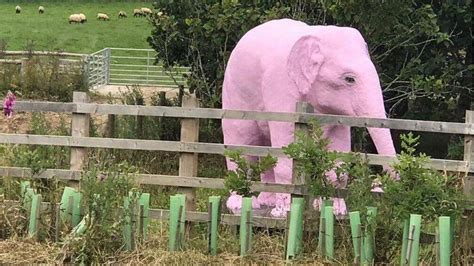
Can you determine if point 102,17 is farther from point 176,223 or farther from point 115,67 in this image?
point 176,223

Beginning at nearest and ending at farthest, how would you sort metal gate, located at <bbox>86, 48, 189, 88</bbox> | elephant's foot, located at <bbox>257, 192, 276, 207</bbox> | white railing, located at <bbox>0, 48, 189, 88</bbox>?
elephant's foot, located at <bbox>257, 192, 276, 207</bbox>, white railing, located at <bbox>0, 48, 189, 88</bbox>, metal gate, located at <bbox>86, 48, 189, 88</bbox>

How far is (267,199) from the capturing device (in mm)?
6699

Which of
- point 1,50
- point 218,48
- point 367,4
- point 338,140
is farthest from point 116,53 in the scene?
point 338,140

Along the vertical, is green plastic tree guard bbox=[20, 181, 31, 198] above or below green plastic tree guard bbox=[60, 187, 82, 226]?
above

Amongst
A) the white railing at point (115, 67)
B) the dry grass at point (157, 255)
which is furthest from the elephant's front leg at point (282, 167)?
the white railing at point (115, 67)

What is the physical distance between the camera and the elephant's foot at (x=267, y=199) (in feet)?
21.7

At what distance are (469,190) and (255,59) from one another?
2.39 meters

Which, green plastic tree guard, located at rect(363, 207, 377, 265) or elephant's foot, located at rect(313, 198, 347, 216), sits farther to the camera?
elephant's foot, located at rect(313, 198, 347, 216)

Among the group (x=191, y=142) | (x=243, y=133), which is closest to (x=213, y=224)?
(x=191, y=142)

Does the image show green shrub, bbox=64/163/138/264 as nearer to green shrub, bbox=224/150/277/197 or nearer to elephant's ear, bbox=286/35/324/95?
green shrub, bbox=224/150/277/197

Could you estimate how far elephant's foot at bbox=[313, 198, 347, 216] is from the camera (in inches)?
211

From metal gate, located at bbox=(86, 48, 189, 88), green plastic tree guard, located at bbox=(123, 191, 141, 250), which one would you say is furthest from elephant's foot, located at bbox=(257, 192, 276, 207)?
metal gate, located at bbox=(86, 48, 189, 88)

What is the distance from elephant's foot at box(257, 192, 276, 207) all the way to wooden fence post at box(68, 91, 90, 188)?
1.60 meters

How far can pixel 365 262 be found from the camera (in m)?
4.84
